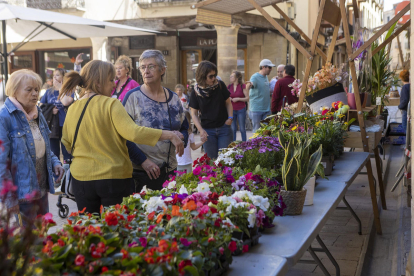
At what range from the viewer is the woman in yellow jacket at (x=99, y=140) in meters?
3.07

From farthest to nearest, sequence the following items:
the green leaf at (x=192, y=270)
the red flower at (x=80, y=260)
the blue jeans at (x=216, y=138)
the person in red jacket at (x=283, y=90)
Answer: the person in red jacket at (x=283, y=90), the blue jeans at (x=216, y=138), the green leaf at (x=192, y=270), the red flower at (x=80, y=260)

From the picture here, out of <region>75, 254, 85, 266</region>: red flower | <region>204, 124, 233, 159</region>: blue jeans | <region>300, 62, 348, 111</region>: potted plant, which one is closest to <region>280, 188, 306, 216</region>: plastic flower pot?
<region>75, 254, 85, 266</region>: red flower

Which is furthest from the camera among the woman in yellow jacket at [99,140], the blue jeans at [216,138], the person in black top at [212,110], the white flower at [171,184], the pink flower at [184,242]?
the blue jeans at [216,138]

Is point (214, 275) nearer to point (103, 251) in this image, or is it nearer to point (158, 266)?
point (158, 266)

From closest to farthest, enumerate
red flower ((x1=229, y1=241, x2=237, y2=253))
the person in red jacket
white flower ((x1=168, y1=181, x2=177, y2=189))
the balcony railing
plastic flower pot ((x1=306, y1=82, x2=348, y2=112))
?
red flower ((x1=229, y1=241, x2=237, y2=253)) < white flower ((x1=168, y1=181, x2=177, y2=189)) < plastic flower pot ((x1=306, y1=82, x2=348, y2=112)) < the person in red jacket < the balcony railing

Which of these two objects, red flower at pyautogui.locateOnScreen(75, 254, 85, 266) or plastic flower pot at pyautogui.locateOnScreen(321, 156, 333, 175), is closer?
red flower at pyautogui.locateOnScreen(75, 254, 85, 266)

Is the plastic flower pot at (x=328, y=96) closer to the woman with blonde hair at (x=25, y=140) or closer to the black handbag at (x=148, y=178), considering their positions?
the black handbag at (x=148, y=178)

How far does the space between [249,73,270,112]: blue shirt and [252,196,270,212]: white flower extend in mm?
7899

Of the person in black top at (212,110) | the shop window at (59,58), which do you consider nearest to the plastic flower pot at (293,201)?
the person in black top at (212,110)

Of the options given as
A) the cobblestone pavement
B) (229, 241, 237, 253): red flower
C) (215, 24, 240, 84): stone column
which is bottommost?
the cobblestone pavement

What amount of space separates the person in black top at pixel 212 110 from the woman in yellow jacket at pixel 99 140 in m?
2.60

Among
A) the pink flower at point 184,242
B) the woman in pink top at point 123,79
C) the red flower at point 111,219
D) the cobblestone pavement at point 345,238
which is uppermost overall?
the woman in pink top at point 123,79

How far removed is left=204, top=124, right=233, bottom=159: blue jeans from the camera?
Result: 5.88 m

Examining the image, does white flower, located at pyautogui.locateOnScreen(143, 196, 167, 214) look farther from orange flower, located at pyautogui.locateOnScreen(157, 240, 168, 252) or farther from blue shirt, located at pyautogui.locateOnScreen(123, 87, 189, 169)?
blue shirt, located at pyautogui.locateOnScreen(123, 87, 189, 169)
